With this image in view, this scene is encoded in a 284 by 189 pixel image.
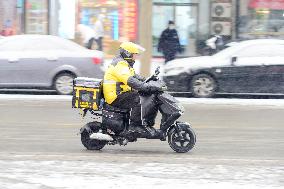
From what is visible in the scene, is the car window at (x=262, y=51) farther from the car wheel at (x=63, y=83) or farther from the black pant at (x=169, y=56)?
the black pant at (x=169, y=56)

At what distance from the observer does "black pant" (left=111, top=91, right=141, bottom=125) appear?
1115cm

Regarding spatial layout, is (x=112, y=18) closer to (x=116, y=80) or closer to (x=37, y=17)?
(x=37, y=17)

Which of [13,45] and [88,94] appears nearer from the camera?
[88,94]

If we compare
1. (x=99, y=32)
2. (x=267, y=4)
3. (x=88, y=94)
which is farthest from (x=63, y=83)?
(x=267, y=4)

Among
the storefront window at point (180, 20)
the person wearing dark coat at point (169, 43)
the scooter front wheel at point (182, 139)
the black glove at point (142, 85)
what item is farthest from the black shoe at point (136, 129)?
the storefront window at point (180, 20)

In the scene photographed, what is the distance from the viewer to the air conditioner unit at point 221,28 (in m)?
27.8

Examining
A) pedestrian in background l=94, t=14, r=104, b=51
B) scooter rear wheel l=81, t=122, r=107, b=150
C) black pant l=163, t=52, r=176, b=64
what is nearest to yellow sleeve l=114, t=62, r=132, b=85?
scooter rear wheel l=81, t=122, r=107, b=150

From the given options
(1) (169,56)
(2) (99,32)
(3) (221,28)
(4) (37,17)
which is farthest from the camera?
(4) (37,17)

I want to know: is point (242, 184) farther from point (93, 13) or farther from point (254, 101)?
point (93, 13)

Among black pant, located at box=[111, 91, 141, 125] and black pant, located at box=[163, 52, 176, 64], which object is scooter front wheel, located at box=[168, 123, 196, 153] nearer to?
black pant, located at box=[111, 91, 141, 125]

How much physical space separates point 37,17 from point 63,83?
29.0 ft

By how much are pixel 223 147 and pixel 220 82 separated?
26.2 ft

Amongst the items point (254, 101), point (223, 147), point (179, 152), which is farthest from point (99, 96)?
point (254, 101)

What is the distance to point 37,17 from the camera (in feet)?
93.5
